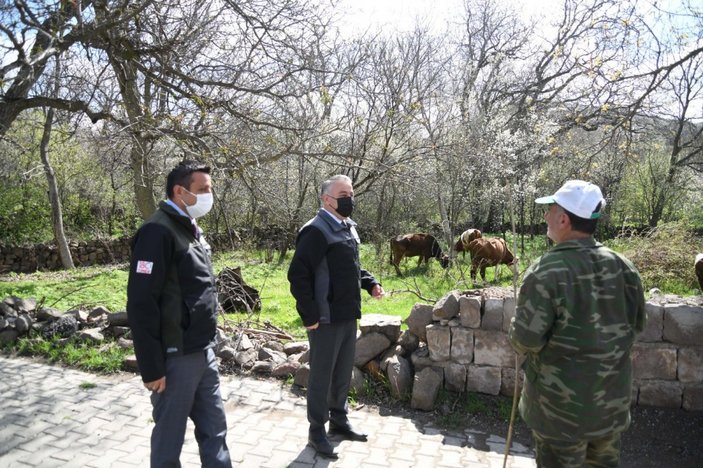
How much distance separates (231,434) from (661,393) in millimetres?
4153

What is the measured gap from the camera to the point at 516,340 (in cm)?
265

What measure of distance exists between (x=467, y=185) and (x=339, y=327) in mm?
13679

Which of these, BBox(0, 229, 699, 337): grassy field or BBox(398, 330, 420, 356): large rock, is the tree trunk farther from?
BBox(398, 330, 420, 356): large rock

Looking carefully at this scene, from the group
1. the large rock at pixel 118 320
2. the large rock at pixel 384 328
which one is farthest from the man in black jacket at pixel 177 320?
the large rock at pixel 118 320

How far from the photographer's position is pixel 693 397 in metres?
4.90

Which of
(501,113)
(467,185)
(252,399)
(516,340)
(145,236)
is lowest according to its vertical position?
(252,399)

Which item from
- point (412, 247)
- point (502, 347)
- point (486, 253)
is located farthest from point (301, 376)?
point (412, 247)

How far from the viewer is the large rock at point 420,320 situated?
5664mm

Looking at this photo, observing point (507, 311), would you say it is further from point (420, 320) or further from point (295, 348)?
point (295, 348)

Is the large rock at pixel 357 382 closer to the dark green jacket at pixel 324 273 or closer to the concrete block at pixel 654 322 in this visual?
the dark green jacket at pixel 324 273

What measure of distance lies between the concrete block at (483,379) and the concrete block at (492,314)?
1.46 ft

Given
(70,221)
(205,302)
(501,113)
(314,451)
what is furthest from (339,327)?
(70,221)

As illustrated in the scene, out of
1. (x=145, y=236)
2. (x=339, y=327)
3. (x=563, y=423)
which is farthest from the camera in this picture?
(x=339, y=327)

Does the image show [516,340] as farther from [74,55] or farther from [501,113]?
[501,113]
